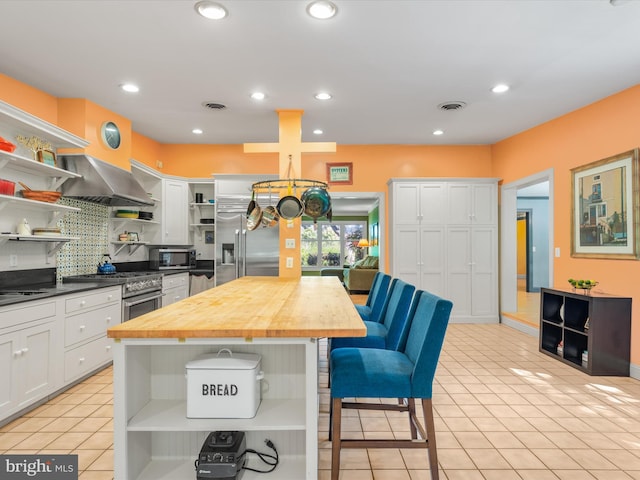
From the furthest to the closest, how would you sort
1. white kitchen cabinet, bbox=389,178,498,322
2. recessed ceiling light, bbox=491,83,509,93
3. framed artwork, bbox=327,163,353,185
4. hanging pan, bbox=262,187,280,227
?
framed artwork, bbox=327,163,353,185, white kitchen cabinet, bbox=389,178,498,322, recessed ceiling light, bbox=491,83,509,93, hanging pan, bbox=262,187,280,227

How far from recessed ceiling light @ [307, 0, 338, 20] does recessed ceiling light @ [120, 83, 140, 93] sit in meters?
2.13

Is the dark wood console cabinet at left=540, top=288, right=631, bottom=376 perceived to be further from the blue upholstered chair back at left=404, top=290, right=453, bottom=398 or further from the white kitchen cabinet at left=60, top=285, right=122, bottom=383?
the white kitchen cabinet at left=60, top=285, right=122, bottom=383

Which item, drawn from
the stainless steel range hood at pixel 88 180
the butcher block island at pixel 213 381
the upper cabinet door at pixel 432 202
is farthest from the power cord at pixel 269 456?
the upper cabinet door at pixel 432 202

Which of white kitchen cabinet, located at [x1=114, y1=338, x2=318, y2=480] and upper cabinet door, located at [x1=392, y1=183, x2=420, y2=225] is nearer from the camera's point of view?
white kitchen cabinet, located at [x1=114, y1=338, x2=318, y2=480]

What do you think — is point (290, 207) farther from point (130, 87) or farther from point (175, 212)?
point (175, 212)

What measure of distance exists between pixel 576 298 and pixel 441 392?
1881 millimetres

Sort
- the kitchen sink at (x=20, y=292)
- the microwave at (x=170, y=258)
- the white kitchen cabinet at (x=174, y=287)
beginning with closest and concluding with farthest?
the kitchen sink at (x=20, y=292) < the white kitchen cabinet at (x=174, y=287) < the microwave at (x=170, y=258)

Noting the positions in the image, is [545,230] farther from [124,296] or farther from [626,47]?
[124,296]

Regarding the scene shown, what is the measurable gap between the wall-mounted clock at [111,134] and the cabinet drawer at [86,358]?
2177mm

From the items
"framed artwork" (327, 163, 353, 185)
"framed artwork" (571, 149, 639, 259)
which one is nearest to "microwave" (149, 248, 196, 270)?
"framed artwork" (327, 163, 353, 185)

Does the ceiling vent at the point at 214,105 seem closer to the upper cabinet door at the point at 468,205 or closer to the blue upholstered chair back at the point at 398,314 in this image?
the blue upholstered chair back at the point at 398,314

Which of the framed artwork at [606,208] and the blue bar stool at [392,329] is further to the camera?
the framed artwork at [606,208]

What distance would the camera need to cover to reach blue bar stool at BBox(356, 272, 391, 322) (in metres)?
3.36

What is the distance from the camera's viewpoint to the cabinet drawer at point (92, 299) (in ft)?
10.5
